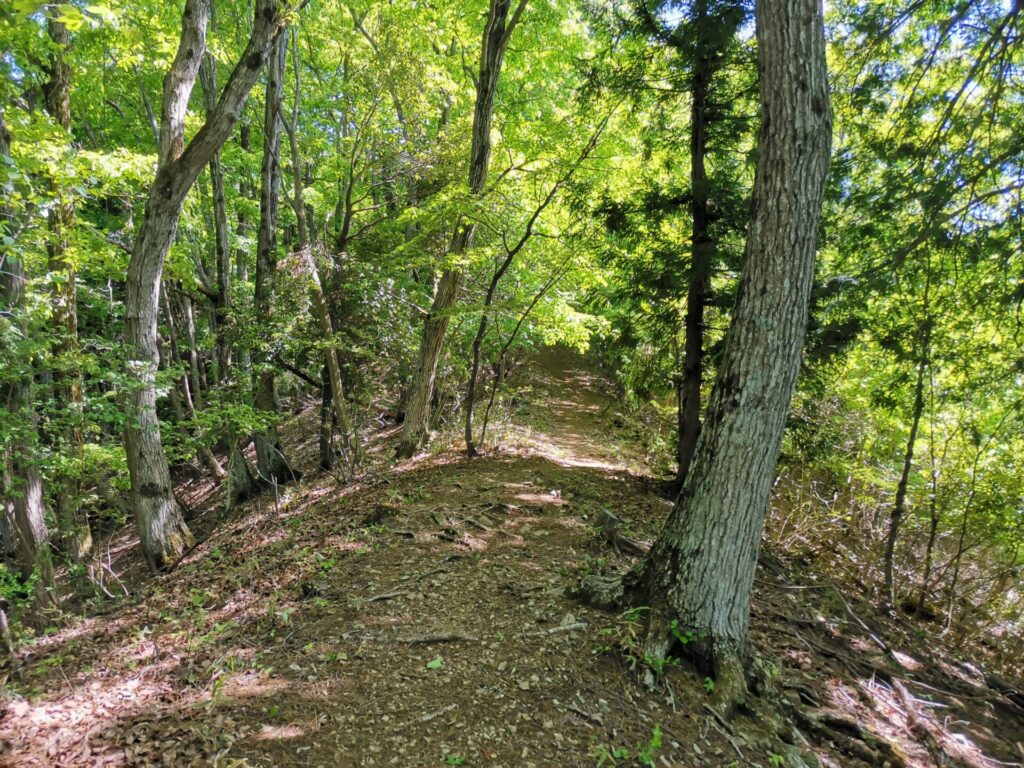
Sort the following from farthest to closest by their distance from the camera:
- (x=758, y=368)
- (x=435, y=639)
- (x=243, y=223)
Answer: (x=243, y=223), (x=435, y=639), (x=758, y=368)

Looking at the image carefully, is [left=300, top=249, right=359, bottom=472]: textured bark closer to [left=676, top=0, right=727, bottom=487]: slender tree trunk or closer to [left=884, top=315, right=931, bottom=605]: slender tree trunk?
[left=676, top=0, right=727, bottom=487]: slender tree trunk

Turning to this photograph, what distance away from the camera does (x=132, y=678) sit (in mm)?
3586

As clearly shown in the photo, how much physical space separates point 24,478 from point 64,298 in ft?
8.25

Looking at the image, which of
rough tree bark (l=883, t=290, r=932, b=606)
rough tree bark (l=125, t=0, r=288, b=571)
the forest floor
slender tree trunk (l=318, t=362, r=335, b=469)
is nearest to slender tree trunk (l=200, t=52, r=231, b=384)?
slender tree trunk (l=318, t=362, r=335, b=469)

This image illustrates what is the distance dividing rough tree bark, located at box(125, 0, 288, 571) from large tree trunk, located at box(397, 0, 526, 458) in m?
2.70

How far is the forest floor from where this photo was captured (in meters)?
3.00

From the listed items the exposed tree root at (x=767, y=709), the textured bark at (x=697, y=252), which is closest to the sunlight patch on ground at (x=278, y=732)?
the exposed tree root at (x=767, y=709)

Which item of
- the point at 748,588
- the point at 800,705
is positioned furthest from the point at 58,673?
the point at 800,705

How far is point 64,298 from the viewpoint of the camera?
23.3ft

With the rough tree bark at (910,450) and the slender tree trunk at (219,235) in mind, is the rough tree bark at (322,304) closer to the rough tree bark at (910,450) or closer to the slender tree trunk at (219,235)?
the slender tree trunk at (219,235)

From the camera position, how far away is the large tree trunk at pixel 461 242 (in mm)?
7164

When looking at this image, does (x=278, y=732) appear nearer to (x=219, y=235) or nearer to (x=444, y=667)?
(x=444, y=667)

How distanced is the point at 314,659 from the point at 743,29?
310 inches

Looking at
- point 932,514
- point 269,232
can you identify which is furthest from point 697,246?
point 269,232
